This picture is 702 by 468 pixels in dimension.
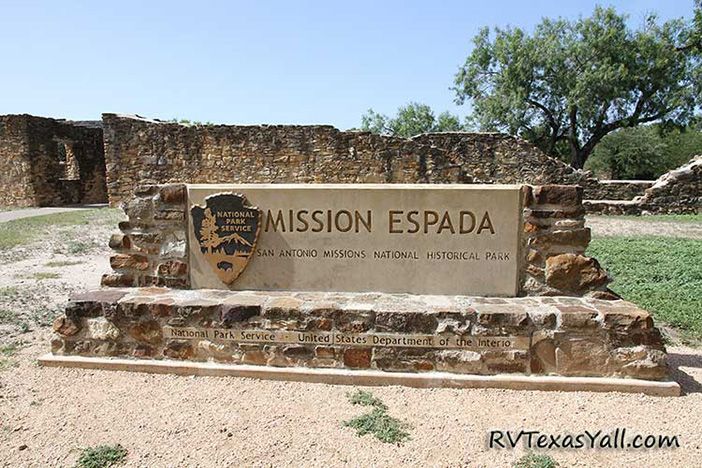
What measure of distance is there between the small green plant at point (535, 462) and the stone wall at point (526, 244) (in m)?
1.32

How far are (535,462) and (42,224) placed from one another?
12588 millimetres

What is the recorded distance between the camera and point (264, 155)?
14242mm

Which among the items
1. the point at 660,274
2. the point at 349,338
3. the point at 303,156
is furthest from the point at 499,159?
the point at 349,338

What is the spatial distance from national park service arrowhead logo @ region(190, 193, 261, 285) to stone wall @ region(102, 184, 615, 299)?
0.17 meters

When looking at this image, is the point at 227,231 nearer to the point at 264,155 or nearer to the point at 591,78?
the point at 264,155

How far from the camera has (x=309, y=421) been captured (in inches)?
109

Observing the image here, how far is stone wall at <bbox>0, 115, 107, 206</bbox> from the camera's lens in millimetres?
16281

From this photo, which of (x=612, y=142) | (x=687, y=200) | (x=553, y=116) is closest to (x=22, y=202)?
(x=687, y=200)

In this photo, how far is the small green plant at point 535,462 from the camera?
2.36m

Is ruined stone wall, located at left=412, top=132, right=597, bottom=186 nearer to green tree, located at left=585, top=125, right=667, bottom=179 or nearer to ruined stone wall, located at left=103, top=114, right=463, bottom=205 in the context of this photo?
ruined stone wall, located at left=103, top=114, right=463, bottom=205

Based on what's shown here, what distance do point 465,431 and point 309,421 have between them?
2.92 feet

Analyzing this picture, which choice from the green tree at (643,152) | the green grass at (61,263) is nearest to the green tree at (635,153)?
the green tree at (643,152)

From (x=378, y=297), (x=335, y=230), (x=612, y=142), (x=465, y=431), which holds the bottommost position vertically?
(x=465, y=431)

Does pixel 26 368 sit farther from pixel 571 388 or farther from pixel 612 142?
pixel 612 142
